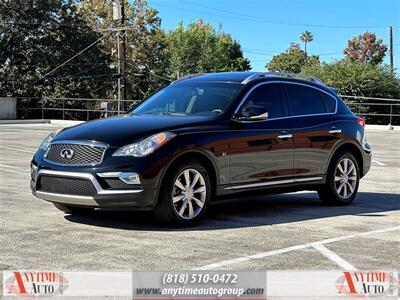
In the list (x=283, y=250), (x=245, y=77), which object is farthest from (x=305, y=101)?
(x=283, y=250)

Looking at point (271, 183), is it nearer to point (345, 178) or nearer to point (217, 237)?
point (345, 178)

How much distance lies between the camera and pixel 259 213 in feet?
26.4

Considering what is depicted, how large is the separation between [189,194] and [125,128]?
3.22ft

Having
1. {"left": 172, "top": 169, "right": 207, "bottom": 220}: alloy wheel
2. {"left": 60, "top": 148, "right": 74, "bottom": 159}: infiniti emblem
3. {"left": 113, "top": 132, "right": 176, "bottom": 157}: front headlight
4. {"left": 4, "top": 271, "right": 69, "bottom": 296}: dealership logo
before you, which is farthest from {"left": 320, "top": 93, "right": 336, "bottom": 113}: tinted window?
{"left": 4, "top": 271, "right": 69, "bottom": 296}: dealership logo

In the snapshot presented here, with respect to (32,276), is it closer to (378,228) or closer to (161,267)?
(161,267)

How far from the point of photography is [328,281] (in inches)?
177

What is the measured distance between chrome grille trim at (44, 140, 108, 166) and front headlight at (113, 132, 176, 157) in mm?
188

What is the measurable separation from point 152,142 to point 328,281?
2709 mm

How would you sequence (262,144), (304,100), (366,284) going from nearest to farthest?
(366,284) < (262,144) < (304,100)

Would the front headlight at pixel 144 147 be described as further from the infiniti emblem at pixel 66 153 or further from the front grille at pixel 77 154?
the infiniti emblem at pixel 66 153

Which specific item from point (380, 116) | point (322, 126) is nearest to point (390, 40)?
point (380, 116)

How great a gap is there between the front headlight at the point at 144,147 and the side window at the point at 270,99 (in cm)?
155

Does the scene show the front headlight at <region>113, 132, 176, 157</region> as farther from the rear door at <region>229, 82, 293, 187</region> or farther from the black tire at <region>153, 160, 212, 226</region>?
the rear door at <region>229, 82, 293, 187</region>

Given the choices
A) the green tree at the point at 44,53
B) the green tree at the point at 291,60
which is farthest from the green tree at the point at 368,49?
the green tree at the point at 44,53
